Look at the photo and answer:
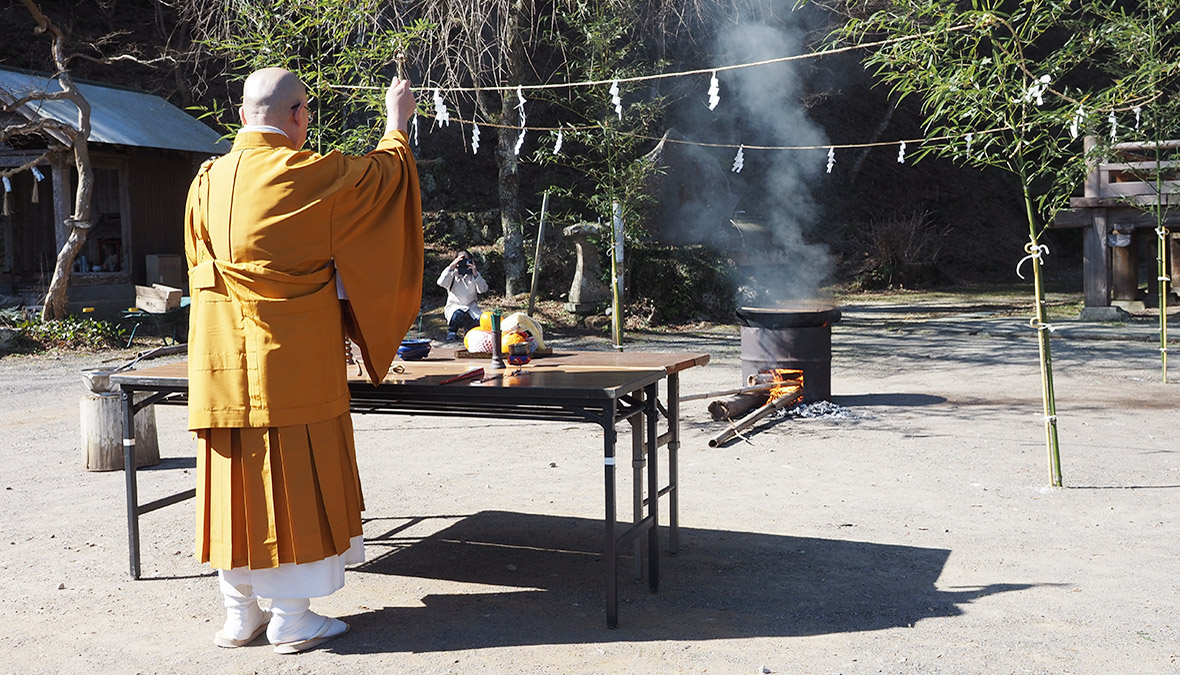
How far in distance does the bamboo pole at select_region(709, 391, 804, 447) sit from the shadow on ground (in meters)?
2.18

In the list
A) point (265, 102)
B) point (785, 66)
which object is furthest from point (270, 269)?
point (785, 66)

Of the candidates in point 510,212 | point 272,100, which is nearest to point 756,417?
point 272,100

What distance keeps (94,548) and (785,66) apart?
79.0 ft

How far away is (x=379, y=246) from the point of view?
364cm

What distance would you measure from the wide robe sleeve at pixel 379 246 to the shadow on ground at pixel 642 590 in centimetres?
94

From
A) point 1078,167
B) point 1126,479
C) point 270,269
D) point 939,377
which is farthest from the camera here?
point 939,377

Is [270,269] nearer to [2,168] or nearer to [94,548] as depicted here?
[94,548]

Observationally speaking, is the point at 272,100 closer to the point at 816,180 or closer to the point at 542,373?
the point at 542,373

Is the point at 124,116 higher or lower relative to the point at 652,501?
higher

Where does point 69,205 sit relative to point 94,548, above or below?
above

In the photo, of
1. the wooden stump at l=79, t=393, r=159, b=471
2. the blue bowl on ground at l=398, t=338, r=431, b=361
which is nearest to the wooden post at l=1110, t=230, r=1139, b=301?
the blue bowl on ground at l=398, t=338, r=431, b=361

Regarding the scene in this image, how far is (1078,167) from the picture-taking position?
6.89 m

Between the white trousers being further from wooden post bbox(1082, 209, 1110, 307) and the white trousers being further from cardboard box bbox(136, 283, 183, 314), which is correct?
wooden post bbox(1082, 209, 1110, 307)

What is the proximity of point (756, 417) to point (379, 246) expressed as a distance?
15.0ft
